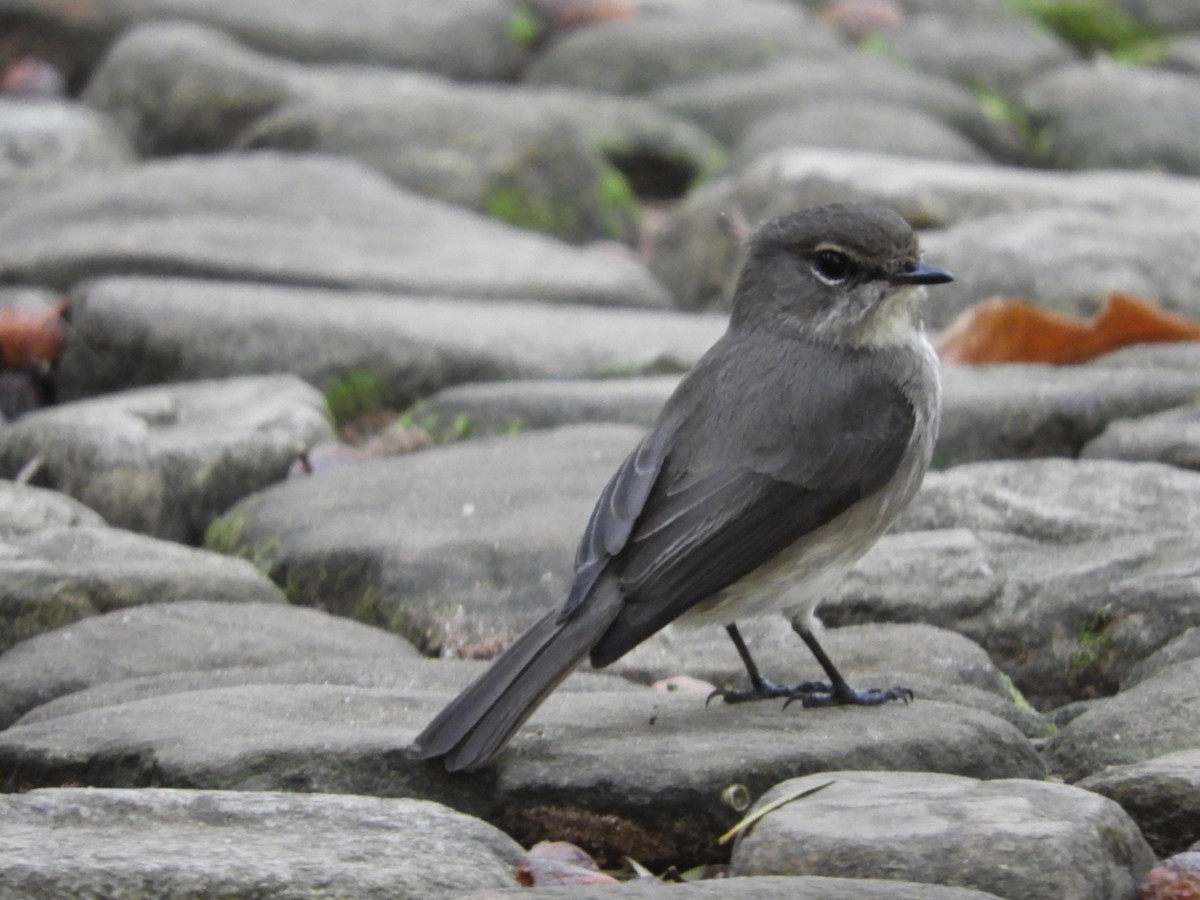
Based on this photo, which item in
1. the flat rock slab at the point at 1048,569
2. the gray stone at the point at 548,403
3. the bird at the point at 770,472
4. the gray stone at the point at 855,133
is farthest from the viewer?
the gray stone at the point at 855,133

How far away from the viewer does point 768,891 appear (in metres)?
2.65

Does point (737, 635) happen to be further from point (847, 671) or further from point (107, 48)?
point (107, 48)

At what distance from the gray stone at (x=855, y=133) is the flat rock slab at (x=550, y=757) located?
5.47 meters

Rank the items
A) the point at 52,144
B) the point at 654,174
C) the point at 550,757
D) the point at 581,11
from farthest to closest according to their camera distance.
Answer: the point at 581,11 < the point at 654,174 < the point at 52,144 < the point at 550,757

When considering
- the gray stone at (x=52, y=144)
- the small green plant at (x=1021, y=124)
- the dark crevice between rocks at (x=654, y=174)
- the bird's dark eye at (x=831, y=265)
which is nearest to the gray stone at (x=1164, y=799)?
the bird's dark eye at (x=831, y=265)

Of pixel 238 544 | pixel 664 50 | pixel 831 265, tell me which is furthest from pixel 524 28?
pixel 831 265

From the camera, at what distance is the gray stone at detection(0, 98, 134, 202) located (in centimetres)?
843

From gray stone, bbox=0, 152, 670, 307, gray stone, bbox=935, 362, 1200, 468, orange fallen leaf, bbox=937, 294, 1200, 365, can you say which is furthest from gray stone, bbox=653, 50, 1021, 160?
gray stone, bbox=935, 362, 1200, 468

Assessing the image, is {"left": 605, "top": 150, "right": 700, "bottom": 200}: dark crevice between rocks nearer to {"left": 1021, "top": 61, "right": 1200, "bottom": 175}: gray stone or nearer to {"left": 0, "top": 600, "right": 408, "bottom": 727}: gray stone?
{"left": 1021, "top": 61, "right": 1200, "bottom": 175}: gray stone

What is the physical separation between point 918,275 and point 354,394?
7.95 feet

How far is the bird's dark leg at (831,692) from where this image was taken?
377 centimetres

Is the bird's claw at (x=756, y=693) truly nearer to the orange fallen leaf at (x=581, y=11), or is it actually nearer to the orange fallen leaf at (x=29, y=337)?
the orange fallen leaf at (x=29, y=337)

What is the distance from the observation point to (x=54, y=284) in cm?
677

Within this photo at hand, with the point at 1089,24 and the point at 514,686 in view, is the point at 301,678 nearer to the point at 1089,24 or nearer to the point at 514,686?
the point at 514,686
